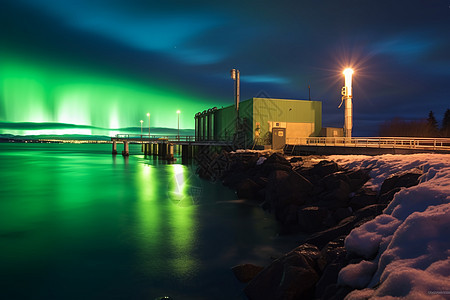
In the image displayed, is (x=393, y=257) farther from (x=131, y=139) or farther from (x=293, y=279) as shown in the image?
(x=131, y=139)

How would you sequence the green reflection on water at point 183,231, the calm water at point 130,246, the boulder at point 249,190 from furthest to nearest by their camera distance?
the boulder at point 249,190, the green reflection on water at point 183,231, the calm water at point 130,246

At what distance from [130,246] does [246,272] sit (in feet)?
16.4

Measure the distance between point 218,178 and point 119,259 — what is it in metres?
20.2

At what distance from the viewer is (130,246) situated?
10656 mm

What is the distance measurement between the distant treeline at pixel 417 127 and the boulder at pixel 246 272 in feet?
234

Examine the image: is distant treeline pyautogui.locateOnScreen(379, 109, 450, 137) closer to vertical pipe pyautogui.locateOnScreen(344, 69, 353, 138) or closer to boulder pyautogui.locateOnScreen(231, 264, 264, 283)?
vertical pipe pyautogui.locateOnScreen(344, 69, 353, 138)

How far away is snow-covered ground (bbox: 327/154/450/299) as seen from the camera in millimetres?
3480

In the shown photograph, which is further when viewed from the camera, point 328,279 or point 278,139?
point 278,139

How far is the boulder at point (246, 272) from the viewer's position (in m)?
7.56

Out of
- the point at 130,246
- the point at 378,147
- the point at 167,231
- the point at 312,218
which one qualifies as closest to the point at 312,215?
the point at 312,218

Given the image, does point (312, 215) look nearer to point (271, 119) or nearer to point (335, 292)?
point (335, 292)

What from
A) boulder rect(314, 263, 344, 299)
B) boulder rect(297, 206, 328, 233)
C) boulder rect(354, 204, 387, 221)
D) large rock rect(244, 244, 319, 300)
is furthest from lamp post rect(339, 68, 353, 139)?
boulder rect(314, 263, 344, 299)

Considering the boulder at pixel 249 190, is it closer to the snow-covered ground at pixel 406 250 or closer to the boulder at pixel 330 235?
the boulder at pixel 330 235

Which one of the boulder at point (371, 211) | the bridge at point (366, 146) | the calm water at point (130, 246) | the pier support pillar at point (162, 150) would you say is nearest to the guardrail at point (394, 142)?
the bridge at point (366, 146)
